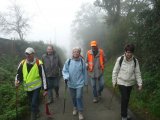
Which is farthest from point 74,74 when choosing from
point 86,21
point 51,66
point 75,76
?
point 86,21

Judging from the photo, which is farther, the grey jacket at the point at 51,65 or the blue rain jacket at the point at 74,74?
the grey jacket at the point at 51,65

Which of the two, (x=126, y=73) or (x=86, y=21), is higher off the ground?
(x=86, y=21)

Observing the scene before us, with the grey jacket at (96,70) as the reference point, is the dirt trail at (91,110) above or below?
below

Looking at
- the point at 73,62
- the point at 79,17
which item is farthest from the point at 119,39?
the point at 79,17

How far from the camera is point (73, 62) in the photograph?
7184mm

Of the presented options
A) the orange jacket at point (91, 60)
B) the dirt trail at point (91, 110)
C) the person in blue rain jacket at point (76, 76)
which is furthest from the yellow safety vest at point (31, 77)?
the orange jacket at point (91, 60)

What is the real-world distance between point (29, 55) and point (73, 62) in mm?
1299

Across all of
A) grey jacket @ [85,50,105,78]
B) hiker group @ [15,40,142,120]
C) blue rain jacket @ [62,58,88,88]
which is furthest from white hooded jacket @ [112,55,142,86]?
grey jacket @ [85,50,105,78]

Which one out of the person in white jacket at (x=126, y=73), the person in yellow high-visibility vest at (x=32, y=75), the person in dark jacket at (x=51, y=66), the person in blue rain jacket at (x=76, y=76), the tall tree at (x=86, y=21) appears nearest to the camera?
the person in white jacket at (x=126, y=73)

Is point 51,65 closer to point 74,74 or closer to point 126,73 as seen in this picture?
point 74,74

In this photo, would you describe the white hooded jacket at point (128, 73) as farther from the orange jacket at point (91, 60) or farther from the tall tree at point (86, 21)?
the tall tree at point (86, 21)

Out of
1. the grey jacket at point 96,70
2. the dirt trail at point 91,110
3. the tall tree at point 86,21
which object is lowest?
the dirt trail at point 91,110

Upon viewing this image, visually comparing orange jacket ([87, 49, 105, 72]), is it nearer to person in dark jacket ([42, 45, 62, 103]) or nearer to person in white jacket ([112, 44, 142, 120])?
person in dark jacket ([42, 45, 62, 103])

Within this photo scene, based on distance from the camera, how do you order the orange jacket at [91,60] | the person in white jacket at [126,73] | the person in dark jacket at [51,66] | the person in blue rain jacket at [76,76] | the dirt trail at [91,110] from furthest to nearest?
the person in dark jacket at [51,66], the orange jacket at [91,60], the dirt trail at [91,110], the person in blue rain jacket at [76,76], the person in white jacket at [126,73]
